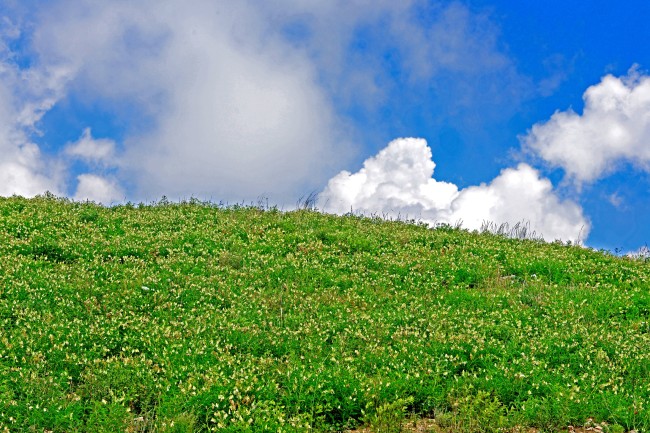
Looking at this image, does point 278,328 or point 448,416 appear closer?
point 448,416

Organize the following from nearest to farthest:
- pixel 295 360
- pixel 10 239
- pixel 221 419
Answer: pixel 221 419 < pixel 295 360 < pixel 10 239

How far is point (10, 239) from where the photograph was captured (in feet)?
57.7

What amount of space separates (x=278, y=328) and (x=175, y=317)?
7.35 ft

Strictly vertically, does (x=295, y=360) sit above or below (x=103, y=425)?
above

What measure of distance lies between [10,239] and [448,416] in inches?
541

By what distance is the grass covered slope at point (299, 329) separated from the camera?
9516 mm

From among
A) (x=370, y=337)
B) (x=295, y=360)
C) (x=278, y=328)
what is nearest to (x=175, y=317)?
(x=278, y=328)

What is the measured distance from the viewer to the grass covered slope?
9.52m

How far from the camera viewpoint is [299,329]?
12570mm

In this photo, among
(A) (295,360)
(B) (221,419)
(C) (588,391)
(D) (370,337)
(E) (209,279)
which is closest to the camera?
(B) (221,419)

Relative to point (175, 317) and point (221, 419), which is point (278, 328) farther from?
point (221, 419)

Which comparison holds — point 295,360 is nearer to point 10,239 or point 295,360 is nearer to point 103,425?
point 103,425

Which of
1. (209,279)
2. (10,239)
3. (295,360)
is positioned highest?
(10,239)

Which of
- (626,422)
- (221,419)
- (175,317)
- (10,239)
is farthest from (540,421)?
(10,239)
